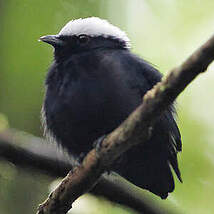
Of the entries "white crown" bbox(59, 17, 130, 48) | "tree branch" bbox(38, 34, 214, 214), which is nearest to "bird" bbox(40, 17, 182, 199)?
"white crown" bbox(59, 17, 130, 48)

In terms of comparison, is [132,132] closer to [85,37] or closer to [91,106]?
[91,106]

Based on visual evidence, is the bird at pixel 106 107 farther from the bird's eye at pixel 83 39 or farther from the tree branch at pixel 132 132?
the tree branch at pixel 132 132

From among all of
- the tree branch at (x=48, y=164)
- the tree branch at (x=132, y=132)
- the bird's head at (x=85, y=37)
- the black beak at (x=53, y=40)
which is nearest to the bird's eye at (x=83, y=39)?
the bird's head at (x=85, y=37)

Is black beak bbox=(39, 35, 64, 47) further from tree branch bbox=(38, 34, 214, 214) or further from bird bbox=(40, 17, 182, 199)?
tree branch bbox=(38, 34, 214, 214)

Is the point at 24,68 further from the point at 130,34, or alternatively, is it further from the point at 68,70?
the point at 130,34

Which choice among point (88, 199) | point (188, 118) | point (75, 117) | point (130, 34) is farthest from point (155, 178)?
point (130, 34)
